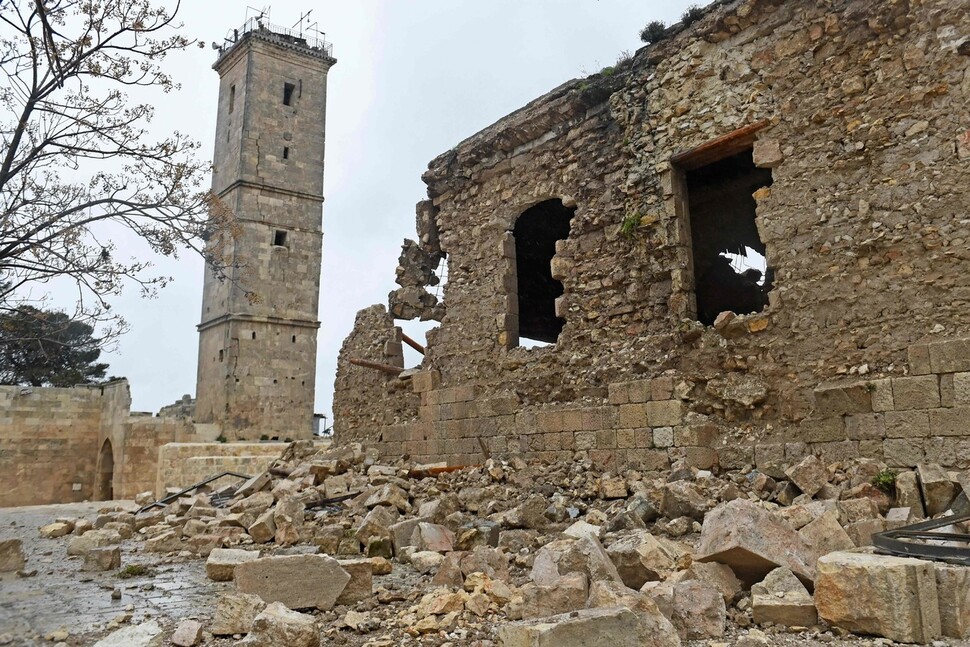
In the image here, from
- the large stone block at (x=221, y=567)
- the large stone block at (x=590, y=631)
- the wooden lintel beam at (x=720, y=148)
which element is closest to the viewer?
the large stone block at (x=590, y=631)

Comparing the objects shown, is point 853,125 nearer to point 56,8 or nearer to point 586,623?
point 586,623

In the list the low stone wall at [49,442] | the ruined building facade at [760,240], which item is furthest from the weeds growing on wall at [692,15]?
the low stone wall at [49,442]

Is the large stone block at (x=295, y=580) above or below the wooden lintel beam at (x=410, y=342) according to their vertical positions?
below

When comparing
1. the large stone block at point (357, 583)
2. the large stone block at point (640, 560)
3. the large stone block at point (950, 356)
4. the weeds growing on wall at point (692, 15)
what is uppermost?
the weeds growing on wall at point (692, 15)

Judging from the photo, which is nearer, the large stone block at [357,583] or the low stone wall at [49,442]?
the large stone block at [357,583]

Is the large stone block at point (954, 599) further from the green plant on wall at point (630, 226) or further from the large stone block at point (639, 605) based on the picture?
the green plant on wall at point (630, 226)

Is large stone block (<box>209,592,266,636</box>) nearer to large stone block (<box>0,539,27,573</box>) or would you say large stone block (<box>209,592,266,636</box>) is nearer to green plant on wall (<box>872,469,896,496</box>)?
large stone block (<box>0,539,27,573</box>)

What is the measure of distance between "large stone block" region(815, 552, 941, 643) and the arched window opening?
7593 millimetres

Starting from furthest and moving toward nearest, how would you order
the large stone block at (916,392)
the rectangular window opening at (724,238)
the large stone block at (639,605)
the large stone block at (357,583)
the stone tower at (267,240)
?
the stone tower at (267,240) < the rectangular window opening at (724,238) < the large stone block at (916,392) < the large stone block at (357,583) < the large stone block at (639,605)

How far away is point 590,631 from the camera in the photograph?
2852 millimetres

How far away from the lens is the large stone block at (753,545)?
12.3 feet

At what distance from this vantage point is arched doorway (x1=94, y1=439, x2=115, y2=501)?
1998 centimetres

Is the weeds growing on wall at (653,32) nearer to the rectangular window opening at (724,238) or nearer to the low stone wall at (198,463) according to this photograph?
the rectangular window opening at (724,238)

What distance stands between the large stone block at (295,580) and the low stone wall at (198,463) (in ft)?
38.4
